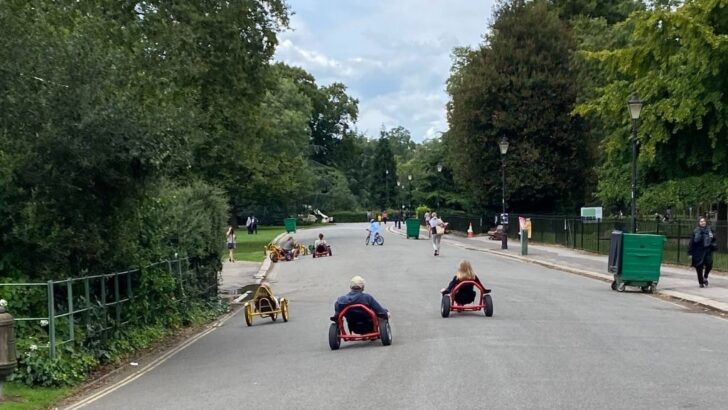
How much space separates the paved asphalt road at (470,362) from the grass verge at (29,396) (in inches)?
23.6

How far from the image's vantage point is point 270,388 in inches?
346

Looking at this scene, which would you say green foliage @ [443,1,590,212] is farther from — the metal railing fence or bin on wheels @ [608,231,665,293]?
the metal railing fence

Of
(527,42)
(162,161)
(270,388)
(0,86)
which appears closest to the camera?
(270,388)

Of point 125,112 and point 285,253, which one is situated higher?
point 125,112

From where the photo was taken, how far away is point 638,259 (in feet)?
62.6

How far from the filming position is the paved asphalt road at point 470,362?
779 centimetres

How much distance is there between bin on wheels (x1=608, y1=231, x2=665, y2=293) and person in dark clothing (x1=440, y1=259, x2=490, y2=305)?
6.55 m

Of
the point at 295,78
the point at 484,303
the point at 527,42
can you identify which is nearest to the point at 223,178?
the point at 527,42

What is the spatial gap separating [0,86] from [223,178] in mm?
32454

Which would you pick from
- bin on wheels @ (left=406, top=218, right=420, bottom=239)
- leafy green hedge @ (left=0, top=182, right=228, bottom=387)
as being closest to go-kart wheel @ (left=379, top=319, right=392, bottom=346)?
leafy green hedge @ (left=0, top=182, right=228, bottom=387)

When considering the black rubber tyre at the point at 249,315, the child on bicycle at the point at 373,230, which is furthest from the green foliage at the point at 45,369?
the child on bicycle at the point at 373,230

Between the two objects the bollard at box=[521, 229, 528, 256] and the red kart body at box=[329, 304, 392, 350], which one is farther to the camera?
the bollard at box=[521, 229, 528, 256]

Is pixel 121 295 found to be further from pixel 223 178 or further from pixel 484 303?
pixel 223 178

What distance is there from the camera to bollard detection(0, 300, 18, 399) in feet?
27.6
